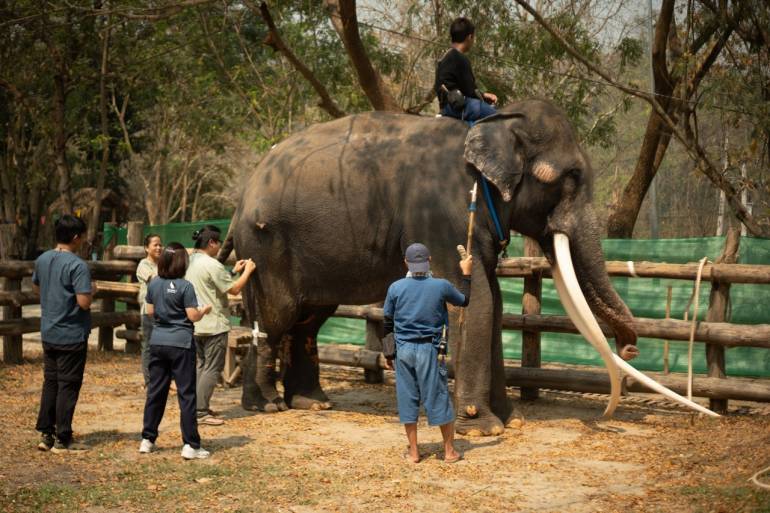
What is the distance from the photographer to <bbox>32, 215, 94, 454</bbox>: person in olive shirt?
741 centimetres

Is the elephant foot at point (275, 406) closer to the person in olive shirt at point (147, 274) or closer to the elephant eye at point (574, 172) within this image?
the person in olive shirt at point (147, 274)

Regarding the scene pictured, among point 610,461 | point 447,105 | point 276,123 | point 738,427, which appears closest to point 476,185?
point 447,105

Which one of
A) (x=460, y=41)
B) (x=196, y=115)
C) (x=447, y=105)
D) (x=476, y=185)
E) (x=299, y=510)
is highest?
(x=196, y=115)

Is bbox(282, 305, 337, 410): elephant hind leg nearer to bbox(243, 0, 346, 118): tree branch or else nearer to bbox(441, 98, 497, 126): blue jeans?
bbox(441, 98, 497, 126): blue jeans

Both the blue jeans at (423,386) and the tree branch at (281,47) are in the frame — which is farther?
the tree branch at (281,47)

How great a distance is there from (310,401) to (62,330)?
114 inches

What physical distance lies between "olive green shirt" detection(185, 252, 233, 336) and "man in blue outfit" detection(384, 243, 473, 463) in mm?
1990

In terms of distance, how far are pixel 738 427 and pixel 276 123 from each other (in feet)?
54.9

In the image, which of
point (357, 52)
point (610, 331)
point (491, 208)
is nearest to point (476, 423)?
point (491, 208)

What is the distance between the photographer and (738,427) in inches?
331

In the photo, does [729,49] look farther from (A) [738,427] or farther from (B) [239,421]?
(B) [239,421]

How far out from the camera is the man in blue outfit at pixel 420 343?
7.00 meters

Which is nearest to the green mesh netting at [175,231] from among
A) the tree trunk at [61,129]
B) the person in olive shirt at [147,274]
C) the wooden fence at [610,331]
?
the tree trunk at [61,129]

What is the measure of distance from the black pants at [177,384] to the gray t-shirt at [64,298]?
638mm
